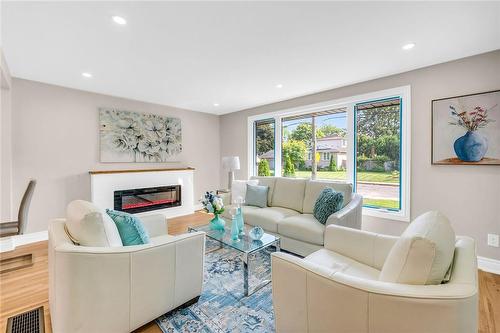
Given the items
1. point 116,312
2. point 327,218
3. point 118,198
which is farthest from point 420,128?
point 118,198

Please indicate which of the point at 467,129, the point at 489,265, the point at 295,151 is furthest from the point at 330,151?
the point at 489,265

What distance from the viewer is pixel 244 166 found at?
535 centimetres

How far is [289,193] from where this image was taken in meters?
3.66

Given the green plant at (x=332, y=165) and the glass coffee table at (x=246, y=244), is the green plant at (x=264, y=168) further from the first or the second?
the glass coffee table at (x=246, y=244)

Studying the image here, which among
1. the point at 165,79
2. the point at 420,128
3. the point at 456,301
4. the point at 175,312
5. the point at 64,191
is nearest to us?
the point at 456,301

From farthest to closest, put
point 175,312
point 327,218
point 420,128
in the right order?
point 420,128
point 327,218
point 175,312

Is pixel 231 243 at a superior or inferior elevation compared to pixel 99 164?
inferior

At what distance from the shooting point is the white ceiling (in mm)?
1805

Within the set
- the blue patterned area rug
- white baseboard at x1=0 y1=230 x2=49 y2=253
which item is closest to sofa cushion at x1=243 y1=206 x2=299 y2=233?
the blue patterned area rug

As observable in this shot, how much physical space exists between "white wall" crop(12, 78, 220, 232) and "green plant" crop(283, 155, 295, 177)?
3.02 metres

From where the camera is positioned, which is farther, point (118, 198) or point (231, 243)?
point (118, 198)

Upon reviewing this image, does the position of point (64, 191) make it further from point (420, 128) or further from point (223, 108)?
point (420, 128)

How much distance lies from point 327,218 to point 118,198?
3.56 meters

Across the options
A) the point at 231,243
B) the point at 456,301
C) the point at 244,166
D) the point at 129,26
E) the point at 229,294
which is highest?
the point at 129,26
